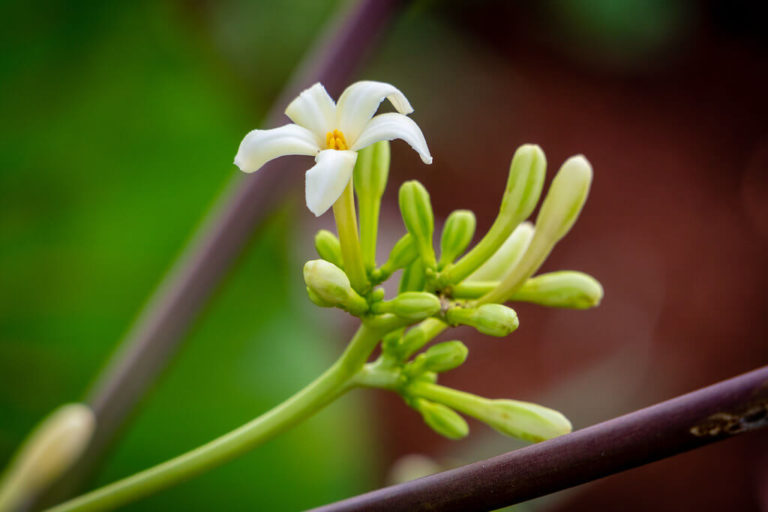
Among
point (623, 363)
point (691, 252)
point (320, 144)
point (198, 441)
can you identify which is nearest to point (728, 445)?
point (623, 363)

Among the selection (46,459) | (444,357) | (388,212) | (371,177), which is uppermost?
(388,212)

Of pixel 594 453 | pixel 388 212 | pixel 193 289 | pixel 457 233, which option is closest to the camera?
pixel 594 453

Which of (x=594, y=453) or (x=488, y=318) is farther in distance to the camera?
(x=488, y=318)

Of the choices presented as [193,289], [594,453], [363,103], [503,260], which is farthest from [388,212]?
[594,453]

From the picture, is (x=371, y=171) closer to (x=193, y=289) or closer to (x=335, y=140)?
(x=335, y=140)

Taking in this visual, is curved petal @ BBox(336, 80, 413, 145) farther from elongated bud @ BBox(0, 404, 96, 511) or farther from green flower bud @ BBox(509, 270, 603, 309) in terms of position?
elongated bud @ BBox(0, 404, 96, 511)

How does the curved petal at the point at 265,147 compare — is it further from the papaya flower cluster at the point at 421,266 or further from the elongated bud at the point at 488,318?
the elongated bud at the point at 488,318

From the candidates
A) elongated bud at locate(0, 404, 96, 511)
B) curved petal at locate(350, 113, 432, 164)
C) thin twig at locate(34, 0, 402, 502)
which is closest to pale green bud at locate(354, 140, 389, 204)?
curved petal at locate(350, 113, 432, 164)

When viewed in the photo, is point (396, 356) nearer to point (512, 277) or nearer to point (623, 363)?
point (512, 277)

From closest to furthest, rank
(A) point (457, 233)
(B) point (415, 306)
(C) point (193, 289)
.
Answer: (B) point (415, 306)
(A) point (457, 233)
(C) point (193, 289)
